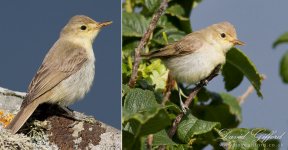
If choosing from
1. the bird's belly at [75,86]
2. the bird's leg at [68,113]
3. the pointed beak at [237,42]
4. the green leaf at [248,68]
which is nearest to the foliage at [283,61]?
the green leaf at [248,68]

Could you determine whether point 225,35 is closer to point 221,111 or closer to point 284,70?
point 221,111

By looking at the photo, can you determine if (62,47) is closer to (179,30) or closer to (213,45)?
(179,30)

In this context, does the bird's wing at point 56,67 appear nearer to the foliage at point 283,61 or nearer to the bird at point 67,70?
the bird at point 67,70

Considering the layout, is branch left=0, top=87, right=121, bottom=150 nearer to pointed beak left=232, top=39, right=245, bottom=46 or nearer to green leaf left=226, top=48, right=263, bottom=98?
green leaf left=226, top=48, right=263, bottom=98

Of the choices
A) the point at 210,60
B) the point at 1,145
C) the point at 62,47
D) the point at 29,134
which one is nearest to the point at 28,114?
the point at 29,134

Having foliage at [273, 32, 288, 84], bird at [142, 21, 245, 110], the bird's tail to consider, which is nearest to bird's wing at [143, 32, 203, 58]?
bird at [142, 21, 245, 110]

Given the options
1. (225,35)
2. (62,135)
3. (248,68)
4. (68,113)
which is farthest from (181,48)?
(62,135)
